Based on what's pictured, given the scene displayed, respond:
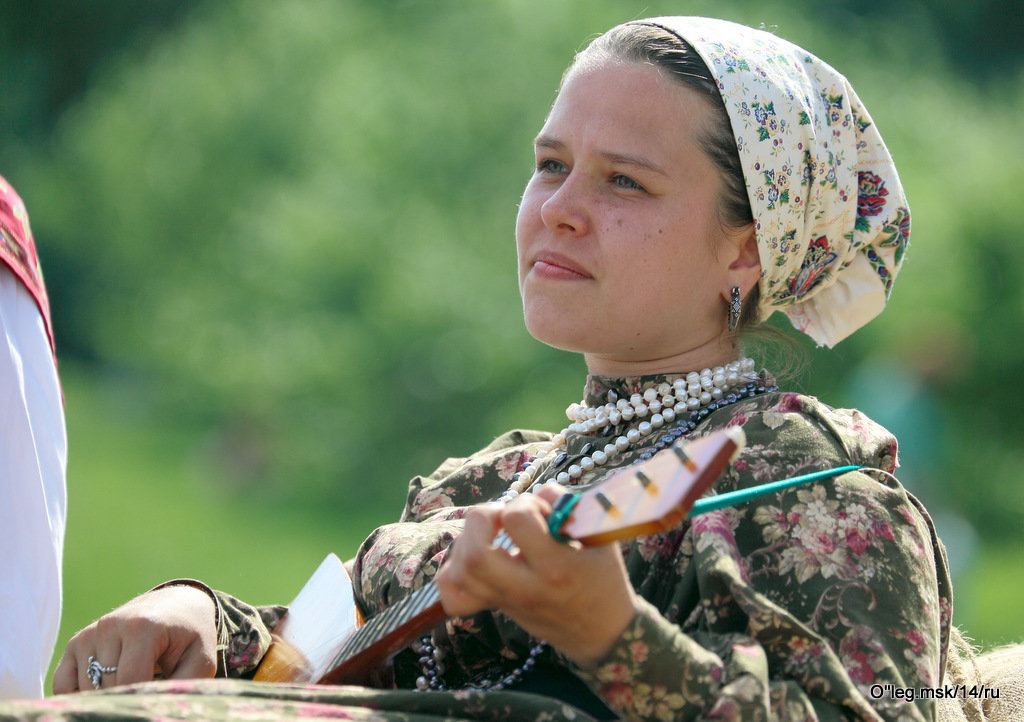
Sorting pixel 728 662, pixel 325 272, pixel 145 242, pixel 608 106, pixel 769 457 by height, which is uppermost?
pixel 145 242

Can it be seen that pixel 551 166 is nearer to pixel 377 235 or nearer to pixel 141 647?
pixel 141 647

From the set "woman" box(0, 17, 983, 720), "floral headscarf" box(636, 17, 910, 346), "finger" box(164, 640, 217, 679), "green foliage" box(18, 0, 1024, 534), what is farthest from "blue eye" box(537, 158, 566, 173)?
"green foliage" box(18, 0, 1024, 534)

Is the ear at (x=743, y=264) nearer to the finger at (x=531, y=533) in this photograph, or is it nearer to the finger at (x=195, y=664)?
the finger at (x=531, y=533)

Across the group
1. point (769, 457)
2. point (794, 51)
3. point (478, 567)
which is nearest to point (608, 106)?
point (794, 51)

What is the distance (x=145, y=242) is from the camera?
388 inches

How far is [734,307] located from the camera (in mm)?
2191

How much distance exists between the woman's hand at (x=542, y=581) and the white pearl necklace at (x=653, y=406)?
68 cm

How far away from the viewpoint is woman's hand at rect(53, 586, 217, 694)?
1.96 metres

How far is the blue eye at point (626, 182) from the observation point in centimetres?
208

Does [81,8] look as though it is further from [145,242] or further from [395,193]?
[395,193]

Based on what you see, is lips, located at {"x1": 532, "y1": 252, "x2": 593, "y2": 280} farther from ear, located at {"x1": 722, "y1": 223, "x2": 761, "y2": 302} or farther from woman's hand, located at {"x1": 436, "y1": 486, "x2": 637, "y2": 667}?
woman's hand, located at {"x1": 436, "y1": 486, "x2": 637, "y2": 667}

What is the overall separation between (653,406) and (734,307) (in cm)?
26

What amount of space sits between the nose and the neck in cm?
25

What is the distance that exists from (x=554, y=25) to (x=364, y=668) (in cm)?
777
